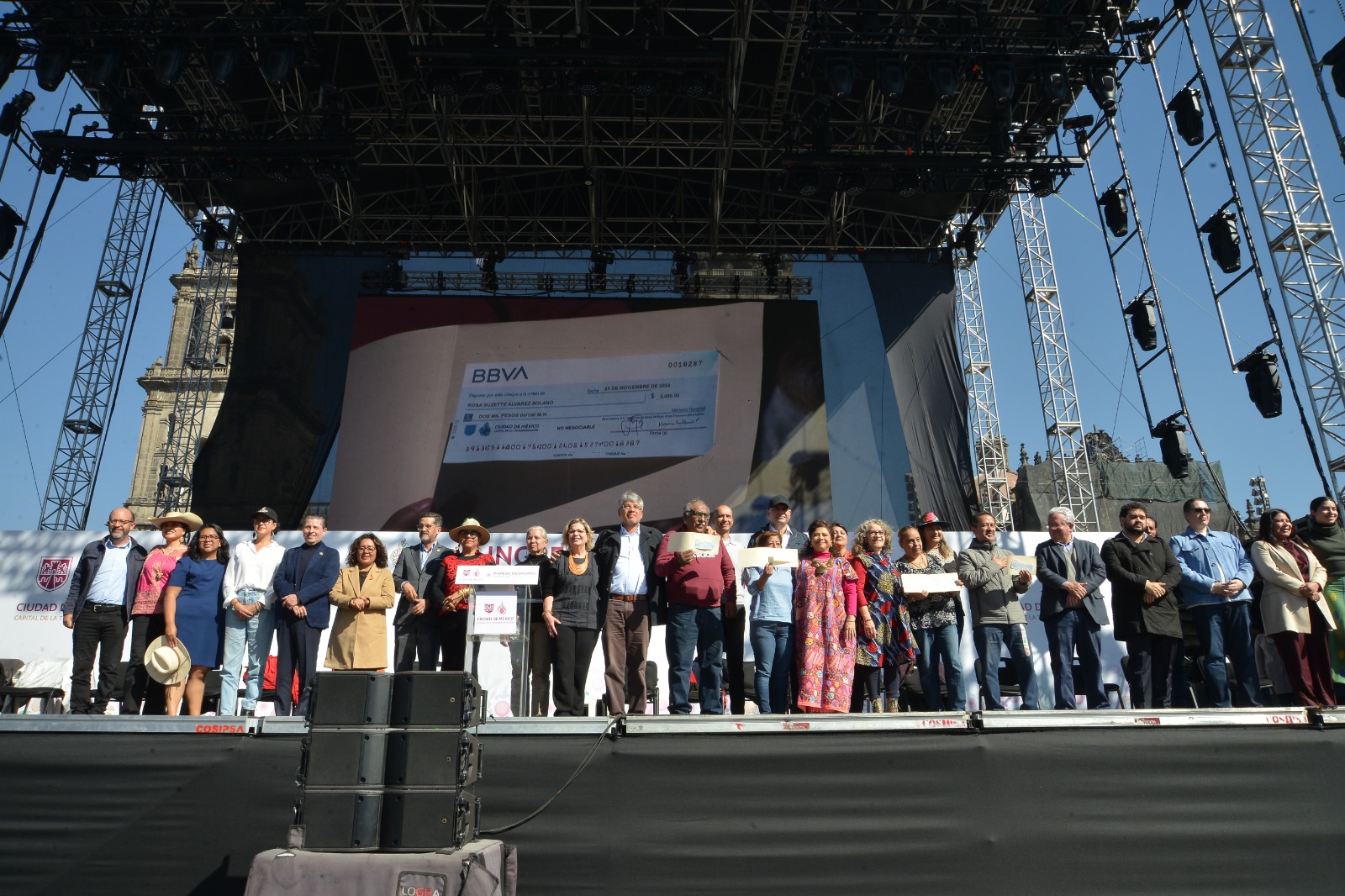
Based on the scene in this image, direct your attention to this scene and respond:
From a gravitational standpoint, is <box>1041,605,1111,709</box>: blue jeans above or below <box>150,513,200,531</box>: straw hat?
below

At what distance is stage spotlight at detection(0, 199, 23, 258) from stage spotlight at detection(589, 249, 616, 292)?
6875mm

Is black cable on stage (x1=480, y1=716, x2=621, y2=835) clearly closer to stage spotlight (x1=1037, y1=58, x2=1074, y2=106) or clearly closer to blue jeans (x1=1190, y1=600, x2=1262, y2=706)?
blue jeans (x1=1190, y1=600, x2=1262, y2=706)

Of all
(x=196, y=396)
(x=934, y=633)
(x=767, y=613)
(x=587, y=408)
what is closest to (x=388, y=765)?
(x=767, y=613)

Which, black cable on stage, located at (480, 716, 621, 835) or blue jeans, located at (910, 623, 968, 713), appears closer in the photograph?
black cable on stage, located at (480, 716, 621, 835)

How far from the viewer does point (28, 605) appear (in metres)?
8.21

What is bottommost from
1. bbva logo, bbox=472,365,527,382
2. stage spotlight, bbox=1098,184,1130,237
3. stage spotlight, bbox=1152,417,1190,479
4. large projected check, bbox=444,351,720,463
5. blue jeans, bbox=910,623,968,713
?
blue jeans, bbox=910,623,968,713

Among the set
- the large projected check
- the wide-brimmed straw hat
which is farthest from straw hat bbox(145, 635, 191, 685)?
the large projected check

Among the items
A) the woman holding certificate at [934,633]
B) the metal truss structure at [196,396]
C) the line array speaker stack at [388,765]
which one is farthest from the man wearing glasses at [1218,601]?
→ the metal truss structure at [196,396]

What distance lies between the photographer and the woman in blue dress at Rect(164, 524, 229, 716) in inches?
204

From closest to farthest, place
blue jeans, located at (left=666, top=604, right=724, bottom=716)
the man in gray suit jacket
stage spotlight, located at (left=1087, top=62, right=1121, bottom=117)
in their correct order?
blue jeans, located at (left=666, top=604, right=724, bottom=716), the man in gray suit jacket, stage spotlight, located at (left=1087, top=62, right=1121, bottom=117)

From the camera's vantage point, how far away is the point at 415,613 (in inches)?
215

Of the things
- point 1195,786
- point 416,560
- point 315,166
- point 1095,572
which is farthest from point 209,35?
point 1195,786

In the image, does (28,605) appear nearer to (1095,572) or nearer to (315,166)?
(315,166)

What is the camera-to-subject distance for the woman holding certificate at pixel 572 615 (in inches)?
201
